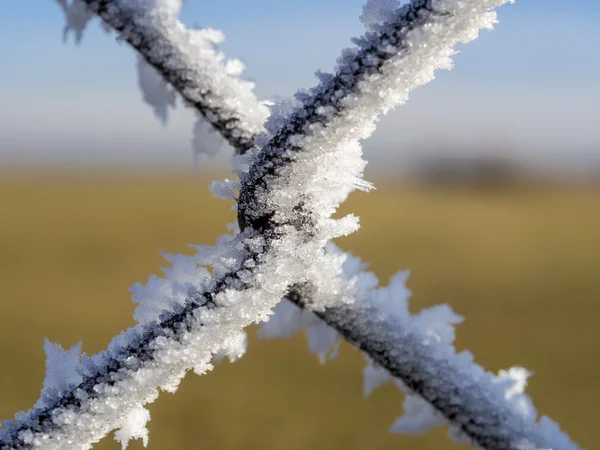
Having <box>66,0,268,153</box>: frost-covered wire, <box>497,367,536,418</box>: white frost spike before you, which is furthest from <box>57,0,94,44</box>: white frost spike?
Answer: <box>497,367,536,418</box>: white frost spike

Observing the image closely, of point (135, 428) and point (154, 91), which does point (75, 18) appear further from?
point (135, 428)

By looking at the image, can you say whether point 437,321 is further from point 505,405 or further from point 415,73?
point 415,73

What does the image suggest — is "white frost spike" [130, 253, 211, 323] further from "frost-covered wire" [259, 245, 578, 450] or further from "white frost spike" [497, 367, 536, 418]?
"white frost spike" [497, 367, 536, 418]

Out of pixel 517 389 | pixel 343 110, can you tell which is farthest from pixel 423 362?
pixel 343 110

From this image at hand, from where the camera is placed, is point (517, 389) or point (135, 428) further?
point (517, 389)

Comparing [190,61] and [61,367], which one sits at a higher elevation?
[190,61]

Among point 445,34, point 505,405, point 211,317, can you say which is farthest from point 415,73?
point 505,405
